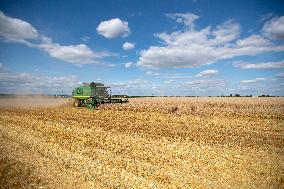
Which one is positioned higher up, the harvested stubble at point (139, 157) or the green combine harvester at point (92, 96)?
the green combine harvester at point (92, 96)

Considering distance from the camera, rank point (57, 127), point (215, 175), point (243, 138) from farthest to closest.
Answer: point (57, 127) < point (243, 138) < point (215, 175)

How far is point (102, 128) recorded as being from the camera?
1638 cm

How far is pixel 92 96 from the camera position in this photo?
3162 cm

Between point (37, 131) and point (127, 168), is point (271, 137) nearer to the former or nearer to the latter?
point (127, 168)

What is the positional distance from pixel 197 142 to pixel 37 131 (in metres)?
8.89

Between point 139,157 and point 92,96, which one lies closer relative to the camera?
point 139,157

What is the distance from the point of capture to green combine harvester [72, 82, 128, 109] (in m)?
31.2

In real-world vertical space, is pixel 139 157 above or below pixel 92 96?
below

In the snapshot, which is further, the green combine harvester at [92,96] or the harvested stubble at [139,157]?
the green combine harvester at [92,96]

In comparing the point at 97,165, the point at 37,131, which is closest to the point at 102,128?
the point at 37,131

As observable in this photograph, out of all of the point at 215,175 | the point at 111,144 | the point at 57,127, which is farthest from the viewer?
the point at 57,127

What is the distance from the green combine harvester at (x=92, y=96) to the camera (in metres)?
31.2

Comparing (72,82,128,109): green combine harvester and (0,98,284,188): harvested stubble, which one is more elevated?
(72,82,128,109): green combine harvester

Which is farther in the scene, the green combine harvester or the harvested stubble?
the green combine harvester
